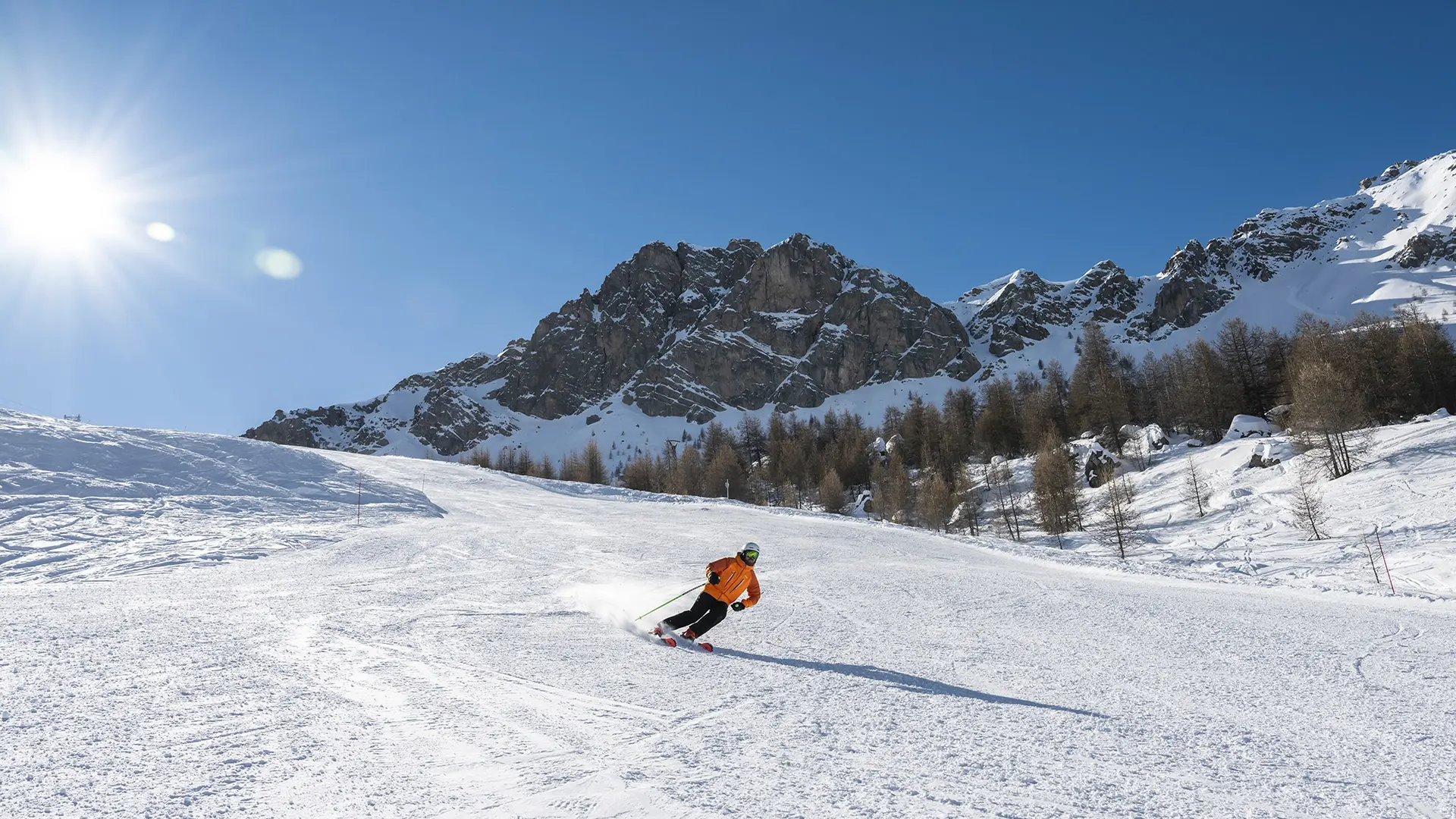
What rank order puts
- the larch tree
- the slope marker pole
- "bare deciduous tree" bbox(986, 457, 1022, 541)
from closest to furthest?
1. the slope marker pole
2. "bare deciduous tree" bbox(986, 457, 1022, 541)
3. the larch tree

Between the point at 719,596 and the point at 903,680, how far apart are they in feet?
9.37

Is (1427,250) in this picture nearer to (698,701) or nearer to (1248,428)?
(1248,428)

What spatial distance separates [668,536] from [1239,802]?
1785cm

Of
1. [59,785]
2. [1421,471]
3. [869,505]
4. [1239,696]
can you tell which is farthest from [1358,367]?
[59,785]

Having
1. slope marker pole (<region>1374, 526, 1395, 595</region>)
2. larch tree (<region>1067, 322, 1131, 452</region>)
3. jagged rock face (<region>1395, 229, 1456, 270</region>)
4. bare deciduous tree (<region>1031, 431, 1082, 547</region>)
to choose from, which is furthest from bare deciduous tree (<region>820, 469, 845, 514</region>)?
jagged rock face (<region>1395, 229, 1456, 270</region>)

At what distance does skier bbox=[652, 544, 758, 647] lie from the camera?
8352 mm

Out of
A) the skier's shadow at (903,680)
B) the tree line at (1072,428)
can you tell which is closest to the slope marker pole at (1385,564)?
the tree line at (1072,428)

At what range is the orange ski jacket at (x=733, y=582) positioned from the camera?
8.55 metres

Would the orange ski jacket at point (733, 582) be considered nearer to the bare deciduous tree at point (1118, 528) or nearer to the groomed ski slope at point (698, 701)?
the groomed ski slope at point (698, 701)

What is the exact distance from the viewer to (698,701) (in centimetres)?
552

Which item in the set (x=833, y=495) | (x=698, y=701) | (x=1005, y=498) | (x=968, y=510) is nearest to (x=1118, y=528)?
(x=968, y=510)

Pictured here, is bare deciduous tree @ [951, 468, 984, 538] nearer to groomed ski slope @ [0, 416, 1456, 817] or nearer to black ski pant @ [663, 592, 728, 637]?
groomed ski slope @ [0, 416, 1456, 817]

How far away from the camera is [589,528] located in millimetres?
21578

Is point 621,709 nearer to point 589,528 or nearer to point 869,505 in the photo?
point 589,528
